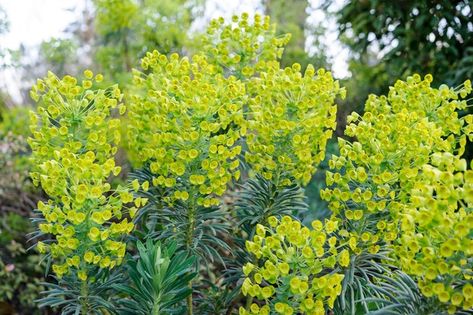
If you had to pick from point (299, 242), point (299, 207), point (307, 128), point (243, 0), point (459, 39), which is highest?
point (243, 0)

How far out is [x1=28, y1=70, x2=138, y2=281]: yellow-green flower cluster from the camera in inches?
68.9

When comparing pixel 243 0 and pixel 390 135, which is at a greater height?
pixel 243 0

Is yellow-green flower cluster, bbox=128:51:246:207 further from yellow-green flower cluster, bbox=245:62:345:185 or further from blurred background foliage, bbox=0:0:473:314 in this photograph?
blurred background foliage, bbox=0:0:473:314

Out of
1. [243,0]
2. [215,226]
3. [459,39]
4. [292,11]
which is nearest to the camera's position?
[215,226]

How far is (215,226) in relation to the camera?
2.19 metres

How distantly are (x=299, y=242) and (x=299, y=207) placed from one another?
2.33 ft

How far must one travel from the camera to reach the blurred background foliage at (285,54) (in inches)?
156

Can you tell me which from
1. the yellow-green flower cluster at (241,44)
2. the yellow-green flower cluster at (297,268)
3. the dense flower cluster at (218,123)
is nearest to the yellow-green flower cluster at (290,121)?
the dense flower cluster at (218,123)

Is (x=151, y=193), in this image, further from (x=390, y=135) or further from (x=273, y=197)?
(x=390, y=135)

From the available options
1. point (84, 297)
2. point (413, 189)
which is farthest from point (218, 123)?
point (84, 297)

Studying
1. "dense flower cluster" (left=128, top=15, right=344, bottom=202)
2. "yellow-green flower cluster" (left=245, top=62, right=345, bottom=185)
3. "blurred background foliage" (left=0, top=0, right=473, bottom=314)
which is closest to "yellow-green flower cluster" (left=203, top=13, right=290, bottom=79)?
"dense flower cluster" (left=128, top=15, right=344, bottom=202)

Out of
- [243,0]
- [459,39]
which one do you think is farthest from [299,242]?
[243,0]

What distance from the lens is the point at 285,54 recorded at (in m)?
5.85

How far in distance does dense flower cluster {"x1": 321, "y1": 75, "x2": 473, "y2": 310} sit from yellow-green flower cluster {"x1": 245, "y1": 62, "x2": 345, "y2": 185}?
17 centimetres
